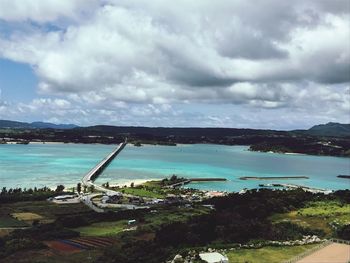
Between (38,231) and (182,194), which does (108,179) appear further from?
(38,231)

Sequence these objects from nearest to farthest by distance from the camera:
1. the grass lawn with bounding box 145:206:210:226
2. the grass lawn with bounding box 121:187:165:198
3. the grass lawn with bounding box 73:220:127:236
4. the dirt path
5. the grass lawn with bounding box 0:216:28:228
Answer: the dirt path
the grass lawn with bounding box 73:220:127:236
the grass lawn with bounding box 0:216:28:228
the grass lawn with bounding box 145:206:210:226
the grass lawn with bounding box 121:187:165:198

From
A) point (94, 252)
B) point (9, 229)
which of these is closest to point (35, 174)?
point (9, 229)

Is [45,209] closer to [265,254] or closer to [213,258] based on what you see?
[213,258]

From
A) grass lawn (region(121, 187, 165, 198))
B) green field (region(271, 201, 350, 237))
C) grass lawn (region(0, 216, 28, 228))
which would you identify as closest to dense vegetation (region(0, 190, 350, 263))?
green field (region(271, 201, 350, 237))

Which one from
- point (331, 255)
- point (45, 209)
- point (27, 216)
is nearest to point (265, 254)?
point (331, 255)

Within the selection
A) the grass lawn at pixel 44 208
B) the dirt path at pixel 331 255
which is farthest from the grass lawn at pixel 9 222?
the dirt path at pixel 331 255

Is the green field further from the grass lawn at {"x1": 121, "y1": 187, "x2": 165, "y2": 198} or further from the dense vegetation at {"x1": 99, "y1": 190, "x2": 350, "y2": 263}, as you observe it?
the grass lawn at {"x1": 121, "y1": 187, "x2": 165, "y2": 198}

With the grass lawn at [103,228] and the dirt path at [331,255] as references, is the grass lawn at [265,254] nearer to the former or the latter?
the dirt path at [331,255]
